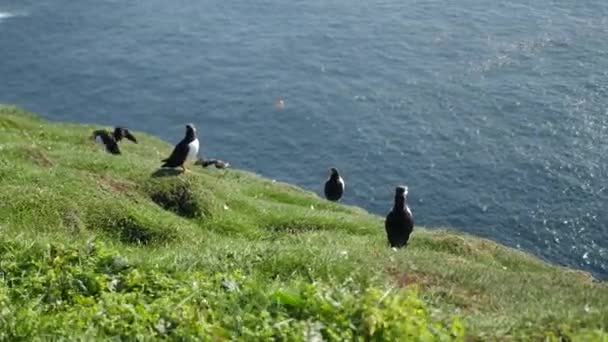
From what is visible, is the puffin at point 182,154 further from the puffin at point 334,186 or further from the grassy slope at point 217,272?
the puffin at point 334,186

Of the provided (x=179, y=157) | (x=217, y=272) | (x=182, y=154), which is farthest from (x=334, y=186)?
(x=217, y=272)

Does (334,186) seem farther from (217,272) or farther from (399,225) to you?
(217,272)

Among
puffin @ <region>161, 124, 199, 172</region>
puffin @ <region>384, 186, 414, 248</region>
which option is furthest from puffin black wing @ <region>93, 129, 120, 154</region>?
puffin @ <region>384, 186, 414, 248</region>

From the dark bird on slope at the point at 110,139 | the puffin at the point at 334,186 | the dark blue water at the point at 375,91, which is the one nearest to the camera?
the dark bird on slope at the point at 110,139

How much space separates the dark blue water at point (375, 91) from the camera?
64812 mm

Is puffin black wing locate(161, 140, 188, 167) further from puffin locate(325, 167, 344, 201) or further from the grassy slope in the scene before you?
puffin locate(325, 167, 344, 201)

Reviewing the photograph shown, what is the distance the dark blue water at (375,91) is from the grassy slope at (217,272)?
33.2 meters

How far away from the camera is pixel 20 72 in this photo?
8281 centimetres

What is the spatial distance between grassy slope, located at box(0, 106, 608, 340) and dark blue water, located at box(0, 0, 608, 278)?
33230mm

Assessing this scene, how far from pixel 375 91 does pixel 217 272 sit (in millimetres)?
65556

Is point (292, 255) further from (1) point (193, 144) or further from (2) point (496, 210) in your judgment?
(2) point (496, 210)

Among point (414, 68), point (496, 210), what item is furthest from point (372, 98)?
point (496, 210)

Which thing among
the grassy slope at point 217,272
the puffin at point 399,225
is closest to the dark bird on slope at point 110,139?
the grassy slope at point 217,272

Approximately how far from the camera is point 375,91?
7800 centimetres
